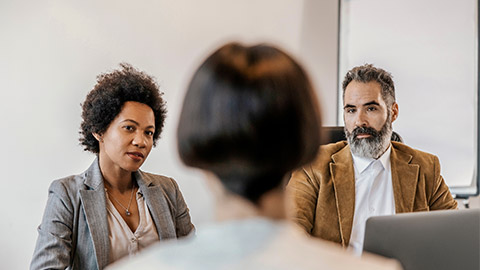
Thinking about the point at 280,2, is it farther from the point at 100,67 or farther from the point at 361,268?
the point at 361,268

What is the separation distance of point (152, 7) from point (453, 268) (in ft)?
8.75

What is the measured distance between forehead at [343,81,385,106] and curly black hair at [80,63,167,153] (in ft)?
2.75

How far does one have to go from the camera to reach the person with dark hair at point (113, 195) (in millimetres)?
1993

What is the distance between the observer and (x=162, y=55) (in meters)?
3.40

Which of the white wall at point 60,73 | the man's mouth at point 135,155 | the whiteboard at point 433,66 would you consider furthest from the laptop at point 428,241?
the whiteboard at point 433,66

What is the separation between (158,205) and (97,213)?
281 millimetres

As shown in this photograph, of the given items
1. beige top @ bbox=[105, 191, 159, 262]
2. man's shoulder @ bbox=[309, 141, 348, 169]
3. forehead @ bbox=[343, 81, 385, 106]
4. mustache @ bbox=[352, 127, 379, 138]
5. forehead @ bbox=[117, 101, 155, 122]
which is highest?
forehead @ bbox=[343, 81, 385, 106]

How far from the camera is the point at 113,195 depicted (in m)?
2.23

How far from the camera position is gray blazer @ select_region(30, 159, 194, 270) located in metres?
1.93

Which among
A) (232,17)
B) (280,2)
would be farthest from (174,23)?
(280,2)

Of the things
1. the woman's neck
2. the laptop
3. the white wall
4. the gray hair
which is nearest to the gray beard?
the gray hair

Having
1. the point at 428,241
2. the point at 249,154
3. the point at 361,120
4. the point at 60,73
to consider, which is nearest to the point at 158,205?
the point at 361,120

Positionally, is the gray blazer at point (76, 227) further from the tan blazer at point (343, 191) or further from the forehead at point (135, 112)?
the tan blazer at point (343, 191)

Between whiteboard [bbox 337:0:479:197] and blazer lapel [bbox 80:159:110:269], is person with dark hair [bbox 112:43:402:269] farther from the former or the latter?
whiteboard [bbox 337:0:479:197]
